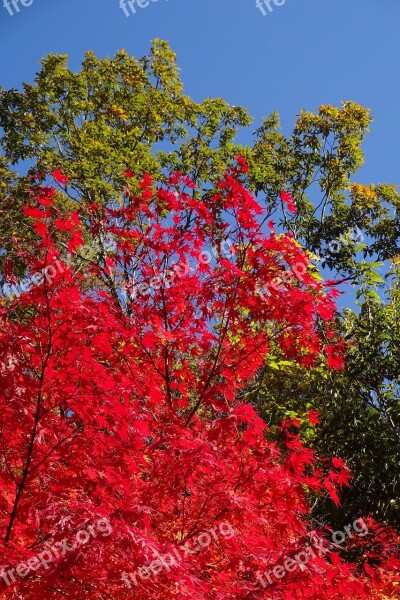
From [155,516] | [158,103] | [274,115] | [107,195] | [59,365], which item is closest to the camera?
[155,516]

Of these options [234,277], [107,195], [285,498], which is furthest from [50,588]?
[107,195]

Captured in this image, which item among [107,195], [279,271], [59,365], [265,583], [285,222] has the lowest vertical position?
[265,583]

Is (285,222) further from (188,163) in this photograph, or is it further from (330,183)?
(188,163)

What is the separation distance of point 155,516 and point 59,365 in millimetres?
1602

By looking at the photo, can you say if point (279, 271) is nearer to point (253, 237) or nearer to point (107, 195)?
point (253, 237)

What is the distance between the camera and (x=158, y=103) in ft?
49.1

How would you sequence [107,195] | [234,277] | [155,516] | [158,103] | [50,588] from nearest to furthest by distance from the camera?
[50,588]
[155,516]
[234,277]
[107,195]
[158,103]

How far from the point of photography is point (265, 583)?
15.3 feet

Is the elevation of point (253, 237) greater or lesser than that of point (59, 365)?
greater

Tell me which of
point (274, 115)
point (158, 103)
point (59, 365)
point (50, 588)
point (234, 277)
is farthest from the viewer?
point (274, 115)

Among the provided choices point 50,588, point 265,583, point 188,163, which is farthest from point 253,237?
point 188,163

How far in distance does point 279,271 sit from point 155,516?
11.3ft

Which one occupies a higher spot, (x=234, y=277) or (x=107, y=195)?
(x=107, y=195)

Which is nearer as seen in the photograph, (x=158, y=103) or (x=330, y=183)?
(x=158, y=103)
